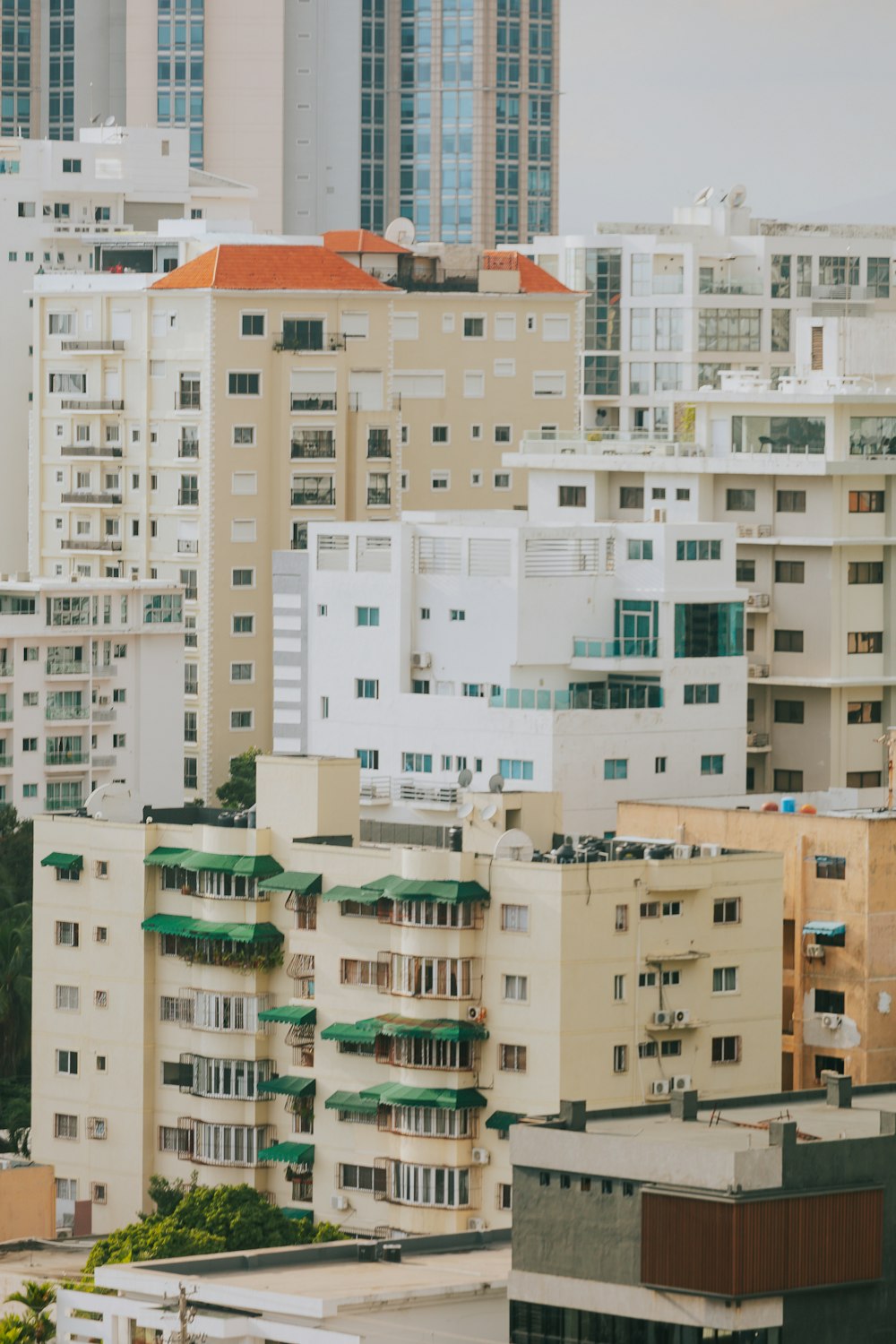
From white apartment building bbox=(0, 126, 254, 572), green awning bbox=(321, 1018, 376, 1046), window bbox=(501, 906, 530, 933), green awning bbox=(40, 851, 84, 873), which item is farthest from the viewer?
white apartment building bbox=(0, 126, 254, 572)

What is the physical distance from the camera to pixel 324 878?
74.8 metres

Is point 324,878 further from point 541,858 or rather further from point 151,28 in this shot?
point 151,28

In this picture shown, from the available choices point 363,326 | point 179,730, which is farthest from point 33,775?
point 363,326

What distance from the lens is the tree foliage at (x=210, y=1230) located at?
227 feet

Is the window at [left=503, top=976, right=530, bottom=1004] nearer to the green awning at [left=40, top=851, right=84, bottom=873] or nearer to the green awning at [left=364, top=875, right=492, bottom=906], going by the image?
the green awning at [left=364, top=875, right=492, bottom=906]

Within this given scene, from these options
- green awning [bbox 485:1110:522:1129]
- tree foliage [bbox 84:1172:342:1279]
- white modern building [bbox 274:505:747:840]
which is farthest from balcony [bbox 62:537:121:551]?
green awning [bbox 485:1110:522:1129]

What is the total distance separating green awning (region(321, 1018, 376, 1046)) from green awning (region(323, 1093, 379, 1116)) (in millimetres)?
1045

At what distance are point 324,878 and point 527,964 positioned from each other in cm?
535

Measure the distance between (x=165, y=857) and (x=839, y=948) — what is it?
13.3 meters

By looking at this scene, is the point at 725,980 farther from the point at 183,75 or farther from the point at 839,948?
the point at 183,75

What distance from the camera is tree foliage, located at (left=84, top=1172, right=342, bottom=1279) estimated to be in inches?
2719

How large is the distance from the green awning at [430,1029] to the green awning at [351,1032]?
0.22m

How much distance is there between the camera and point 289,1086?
75.4 m

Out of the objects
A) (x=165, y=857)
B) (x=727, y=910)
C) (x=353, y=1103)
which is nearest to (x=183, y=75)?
(x=165, y=857)
